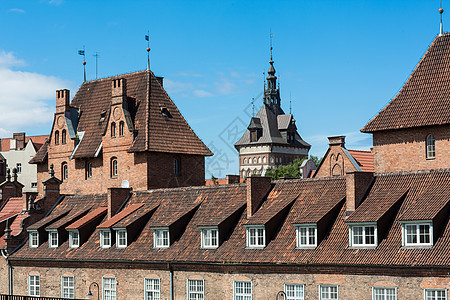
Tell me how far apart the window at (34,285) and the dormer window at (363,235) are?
21579mm

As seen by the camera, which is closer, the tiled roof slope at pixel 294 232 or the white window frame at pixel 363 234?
the tiled roof slope at pixel 294 232

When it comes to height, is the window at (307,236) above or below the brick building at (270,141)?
below

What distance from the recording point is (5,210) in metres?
57.6

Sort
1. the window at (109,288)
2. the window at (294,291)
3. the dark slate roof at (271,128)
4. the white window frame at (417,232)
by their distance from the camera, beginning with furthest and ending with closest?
the dark slate roof at (271,128), the window at (109,288), the window at (294,291), the white window frame at (417,232)

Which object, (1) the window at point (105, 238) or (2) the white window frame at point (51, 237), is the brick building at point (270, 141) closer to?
(2) the white window frame at point (51, 237)

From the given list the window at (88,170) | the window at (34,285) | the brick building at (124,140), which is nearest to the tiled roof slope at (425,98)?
the brick building at (124,140)

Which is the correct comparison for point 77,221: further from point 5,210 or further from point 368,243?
point 368,243

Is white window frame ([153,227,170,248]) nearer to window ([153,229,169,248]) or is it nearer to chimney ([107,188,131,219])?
window ([153,229,169,248])

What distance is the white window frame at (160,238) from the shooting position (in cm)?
4144

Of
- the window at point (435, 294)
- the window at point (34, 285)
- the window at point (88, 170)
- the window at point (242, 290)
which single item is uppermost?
the window at point (88, 170)

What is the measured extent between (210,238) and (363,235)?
881 cm

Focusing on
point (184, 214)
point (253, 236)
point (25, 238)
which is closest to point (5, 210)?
point (25, 238)

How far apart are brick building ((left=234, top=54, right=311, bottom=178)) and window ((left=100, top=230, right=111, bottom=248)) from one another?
123006 mm

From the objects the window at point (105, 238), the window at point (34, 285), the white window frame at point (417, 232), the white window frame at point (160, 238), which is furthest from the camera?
the window at point (34, 285)
